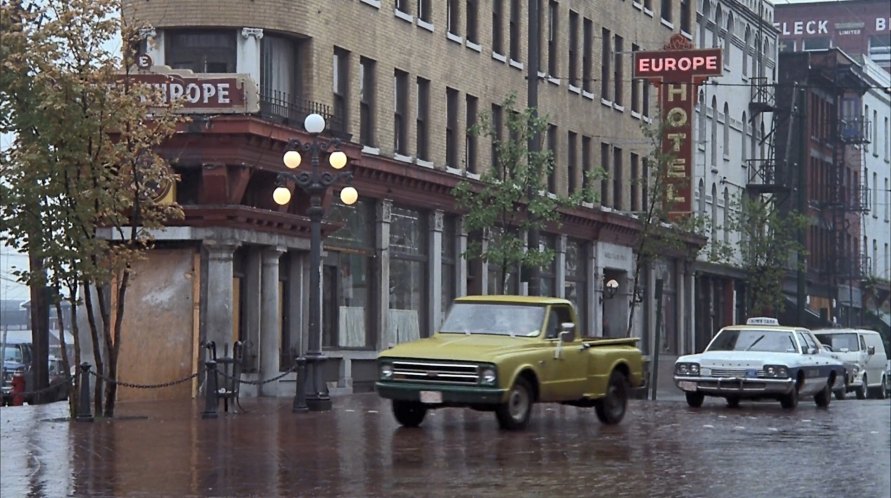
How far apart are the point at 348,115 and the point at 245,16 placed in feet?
13.0

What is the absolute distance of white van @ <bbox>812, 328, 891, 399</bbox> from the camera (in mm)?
44469

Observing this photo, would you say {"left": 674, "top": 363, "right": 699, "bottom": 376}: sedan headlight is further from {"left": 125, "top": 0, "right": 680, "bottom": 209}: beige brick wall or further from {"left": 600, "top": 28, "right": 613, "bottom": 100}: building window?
{"left": 600, "top": 28, "right": 613, "bottom": 100}: building window

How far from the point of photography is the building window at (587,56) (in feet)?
178

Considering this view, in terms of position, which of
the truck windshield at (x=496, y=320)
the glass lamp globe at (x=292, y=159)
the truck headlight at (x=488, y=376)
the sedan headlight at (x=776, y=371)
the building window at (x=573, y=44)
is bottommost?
the sedan headlight at (x=776, y=371)

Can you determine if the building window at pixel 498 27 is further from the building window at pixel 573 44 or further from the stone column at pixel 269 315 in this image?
the stone column at pixel 269 315

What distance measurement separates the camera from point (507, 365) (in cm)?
2283

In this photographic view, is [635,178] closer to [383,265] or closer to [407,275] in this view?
[407,275]

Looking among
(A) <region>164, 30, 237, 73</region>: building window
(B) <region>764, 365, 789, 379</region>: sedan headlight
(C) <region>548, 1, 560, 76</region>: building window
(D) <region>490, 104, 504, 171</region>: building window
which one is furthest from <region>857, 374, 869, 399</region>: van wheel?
(A) <region>164, 30, 237, 73</region>: building window

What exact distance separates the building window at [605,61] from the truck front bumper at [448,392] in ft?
111

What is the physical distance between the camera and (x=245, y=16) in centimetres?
3562

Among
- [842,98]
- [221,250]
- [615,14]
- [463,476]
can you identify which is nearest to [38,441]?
[463,476]

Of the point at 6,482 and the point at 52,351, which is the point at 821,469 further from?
the point at 52,351

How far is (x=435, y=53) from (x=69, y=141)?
18.6m

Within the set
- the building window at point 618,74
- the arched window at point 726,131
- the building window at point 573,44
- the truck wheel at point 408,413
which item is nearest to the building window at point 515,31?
the building window at point 573,44
